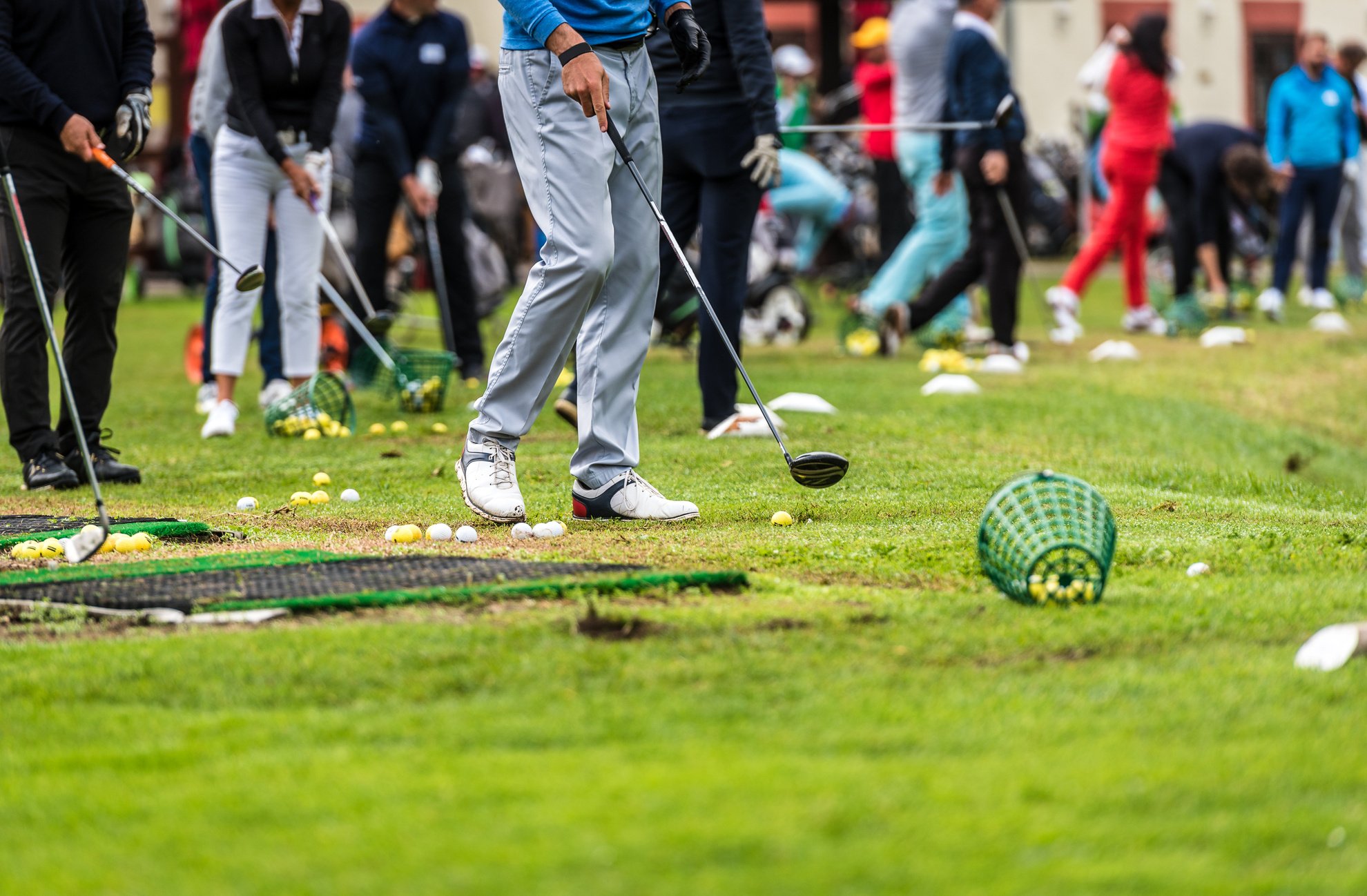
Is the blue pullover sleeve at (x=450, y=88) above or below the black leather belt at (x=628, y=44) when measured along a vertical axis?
below

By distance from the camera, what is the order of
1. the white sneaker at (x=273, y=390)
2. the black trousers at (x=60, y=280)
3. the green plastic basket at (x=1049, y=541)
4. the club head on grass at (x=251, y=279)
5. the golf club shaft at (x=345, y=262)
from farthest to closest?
the white sneaker at (x=273, y=390) → the golf club shaft at (x=345, y=262) → the club head on grass at (x=251, y=279) → the black trousers at (x=60, y=280) → the green plastic basket at (x=1049, y=541)


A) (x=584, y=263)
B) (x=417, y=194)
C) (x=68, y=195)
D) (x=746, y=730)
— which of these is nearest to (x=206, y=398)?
(x=417, y=194)

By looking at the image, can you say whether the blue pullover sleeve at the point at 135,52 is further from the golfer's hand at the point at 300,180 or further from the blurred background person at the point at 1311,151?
the blurred background person at the point at 1311,151

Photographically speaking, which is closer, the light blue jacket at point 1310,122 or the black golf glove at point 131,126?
the black golf glove at point 131,126

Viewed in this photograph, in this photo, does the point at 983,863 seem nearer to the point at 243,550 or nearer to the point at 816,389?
the point at 243,550

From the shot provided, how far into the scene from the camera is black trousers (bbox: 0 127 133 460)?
5.94m

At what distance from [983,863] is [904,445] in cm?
459

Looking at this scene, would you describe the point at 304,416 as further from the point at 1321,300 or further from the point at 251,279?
the point at 1321,300

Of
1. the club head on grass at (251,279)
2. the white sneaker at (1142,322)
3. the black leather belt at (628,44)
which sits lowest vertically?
the white sneaker at (1142,322)

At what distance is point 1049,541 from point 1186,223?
11603 millimetres

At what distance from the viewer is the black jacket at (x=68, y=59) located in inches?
Answer: 229

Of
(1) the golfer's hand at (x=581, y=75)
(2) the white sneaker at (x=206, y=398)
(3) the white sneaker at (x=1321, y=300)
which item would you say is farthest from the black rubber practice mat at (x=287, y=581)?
(3) the white sneaker at (x=1321, y=300)

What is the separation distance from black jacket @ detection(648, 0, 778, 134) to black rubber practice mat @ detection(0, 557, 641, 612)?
9.93ft

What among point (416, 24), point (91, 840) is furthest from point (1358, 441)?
point (91, 840)
